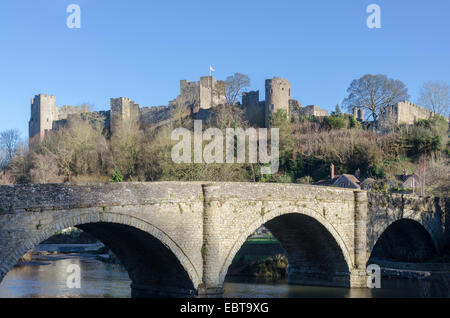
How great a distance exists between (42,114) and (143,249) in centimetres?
5275

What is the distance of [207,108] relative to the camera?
62.4 m

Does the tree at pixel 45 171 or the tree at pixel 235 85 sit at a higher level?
the tree at pixel 235 85

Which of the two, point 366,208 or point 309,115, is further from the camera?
point 309,115

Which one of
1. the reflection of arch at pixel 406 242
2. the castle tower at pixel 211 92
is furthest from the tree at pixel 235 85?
the reflection of arch at pixel 406 242

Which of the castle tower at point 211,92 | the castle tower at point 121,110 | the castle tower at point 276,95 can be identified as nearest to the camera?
the castle tower at point 276,95

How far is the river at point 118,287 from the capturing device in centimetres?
2394

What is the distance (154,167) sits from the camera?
4478cm

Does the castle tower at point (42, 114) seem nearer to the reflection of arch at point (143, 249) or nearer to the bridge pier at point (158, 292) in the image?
the bridge pier at point (158, 292)

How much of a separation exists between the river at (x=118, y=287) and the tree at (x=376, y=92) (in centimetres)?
3328

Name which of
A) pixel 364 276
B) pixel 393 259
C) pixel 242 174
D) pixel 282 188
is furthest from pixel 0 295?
pixel 242 174

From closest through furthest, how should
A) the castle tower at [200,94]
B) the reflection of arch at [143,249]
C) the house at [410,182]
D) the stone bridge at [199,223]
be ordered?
the stone bridge at [199,223], the reflection of arch at [143,249], the house at [410,182], the castle tower at [200,94]

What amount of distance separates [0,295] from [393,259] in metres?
22.7

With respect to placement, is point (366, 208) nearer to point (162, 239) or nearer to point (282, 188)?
point (282, 188)

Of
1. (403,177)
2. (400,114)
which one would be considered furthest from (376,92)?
(403,177)
